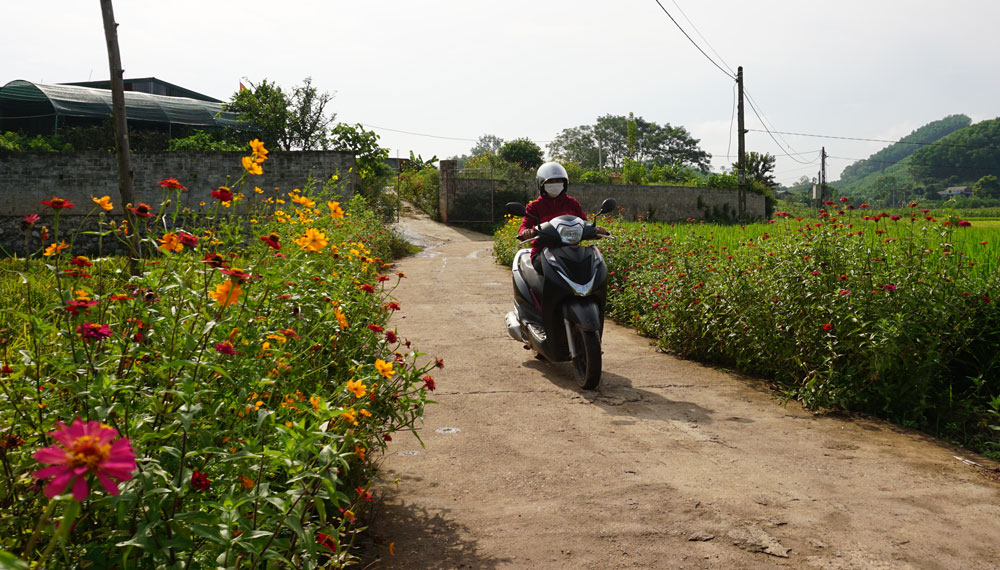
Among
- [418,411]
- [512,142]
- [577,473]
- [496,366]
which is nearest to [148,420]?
[418,411]

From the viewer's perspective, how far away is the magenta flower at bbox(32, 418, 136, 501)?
2.28 feet

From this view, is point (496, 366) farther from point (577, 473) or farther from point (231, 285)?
point (231, 285)

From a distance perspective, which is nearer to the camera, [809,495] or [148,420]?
[148,420]

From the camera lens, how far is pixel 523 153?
31375 mm

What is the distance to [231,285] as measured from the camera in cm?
172

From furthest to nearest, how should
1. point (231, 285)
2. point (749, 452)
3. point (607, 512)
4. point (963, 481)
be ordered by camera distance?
point (749, 452) → point (963, 481) → point (607, 512) → point (231, 285)

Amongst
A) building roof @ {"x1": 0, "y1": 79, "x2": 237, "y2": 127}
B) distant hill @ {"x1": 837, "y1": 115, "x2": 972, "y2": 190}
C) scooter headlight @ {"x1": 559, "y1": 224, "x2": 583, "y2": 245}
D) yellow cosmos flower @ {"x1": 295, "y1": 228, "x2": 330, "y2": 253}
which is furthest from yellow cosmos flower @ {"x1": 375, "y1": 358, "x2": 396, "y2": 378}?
distant hill @ {"x1": 837, "y1": 115, "x2": 972, "y2": 190}

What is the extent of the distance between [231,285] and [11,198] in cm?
2051

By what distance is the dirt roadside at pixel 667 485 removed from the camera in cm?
232

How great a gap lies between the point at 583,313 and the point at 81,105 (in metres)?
26.0

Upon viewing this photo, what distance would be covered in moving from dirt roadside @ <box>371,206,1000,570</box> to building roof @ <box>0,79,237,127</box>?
2485cm

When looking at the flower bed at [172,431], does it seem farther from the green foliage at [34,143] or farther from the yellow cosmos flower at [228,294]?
the green foliage at [34,143]

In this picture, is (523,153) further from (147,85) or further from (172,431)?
(172,431)

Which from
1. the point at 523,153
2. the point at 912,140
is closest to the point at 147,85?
the point at 523,153
